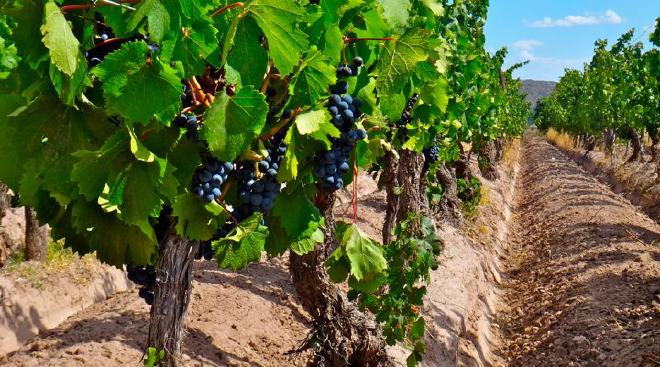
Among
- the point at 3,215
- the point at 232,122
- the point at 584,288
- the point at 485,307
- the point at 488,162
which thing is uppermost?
the point at 232,122

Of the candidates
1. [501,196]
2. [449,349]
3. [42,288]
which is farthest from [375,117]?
[501,196]

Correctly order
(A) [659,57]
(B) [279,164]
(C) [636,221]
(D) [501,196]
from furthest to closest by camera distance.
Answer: (D) [501,196], (C) [636,221], (A) [659,57], (B) [279,164]

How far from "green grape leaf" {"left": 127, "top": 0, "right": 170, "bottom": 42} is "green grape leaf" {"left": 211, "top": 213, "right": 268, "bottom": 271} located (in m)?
0.86

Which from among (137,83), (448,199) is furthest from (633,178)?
(137,83)

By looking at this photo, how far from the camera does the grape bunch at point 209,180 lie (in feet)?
6.60

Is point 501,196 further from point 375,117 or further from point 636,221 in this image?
point 375,117

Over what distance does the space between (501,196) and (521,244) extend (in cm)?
380

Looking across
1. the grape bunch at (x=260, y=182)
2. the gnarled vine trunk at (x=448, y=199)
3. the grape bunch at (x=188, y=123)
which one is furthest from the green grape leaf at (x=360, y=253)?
the gnarled vine trunk at (x=448, y=199)

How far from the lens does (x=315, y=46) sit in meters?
1.96

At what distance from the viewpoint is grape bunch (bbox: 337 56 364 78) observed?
7.49 feet

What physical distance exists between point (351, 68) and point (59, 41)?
1.17m

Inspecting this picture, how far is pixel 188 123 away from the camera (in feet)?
6.28

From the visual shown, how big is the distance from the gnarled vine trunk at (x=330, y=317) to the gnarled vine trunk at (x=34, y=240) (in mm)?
3893

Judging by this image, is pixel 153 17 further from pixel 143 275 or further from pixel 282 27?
pixel 143 275
